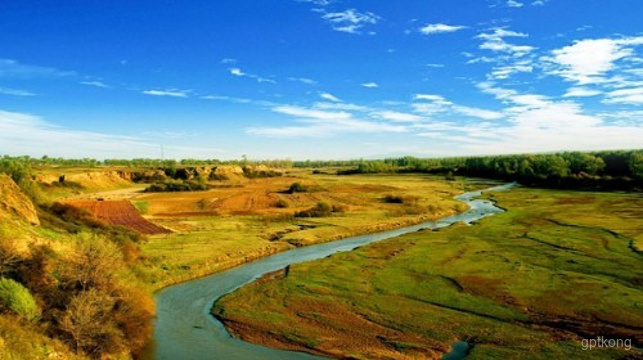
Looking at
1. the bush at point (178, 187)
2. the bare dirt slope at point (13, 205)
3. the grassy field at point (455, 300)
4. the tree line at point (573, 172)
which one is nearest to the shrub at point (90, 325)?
the grassy field at point (455, 300)

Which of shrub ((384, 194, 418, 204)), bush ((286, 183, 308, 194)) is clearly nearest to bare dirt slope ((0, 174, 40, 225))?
shrub ((384, 194, 418, 204))

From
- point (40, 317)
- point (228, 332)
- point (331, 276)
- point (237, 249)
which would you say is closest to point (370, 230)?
point (237, 249)

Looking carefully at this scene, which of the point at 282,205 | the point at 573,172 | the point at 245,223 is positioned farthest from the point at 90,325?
the point at 573,172

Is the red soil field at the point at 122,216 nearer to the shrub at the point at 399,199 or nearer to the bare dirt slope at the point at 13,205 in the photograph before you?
the bare dirt slope at the point at 13,205

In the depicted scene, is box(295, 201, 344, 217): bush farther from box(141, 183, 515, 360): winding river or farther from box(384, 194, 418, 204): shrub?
box(141, 183, 515, 360): winding river

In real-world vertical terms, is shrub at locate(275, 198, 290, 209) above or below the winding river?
above

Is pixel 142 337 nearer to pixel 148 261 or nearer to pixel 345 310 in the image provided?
pixel 345 310
